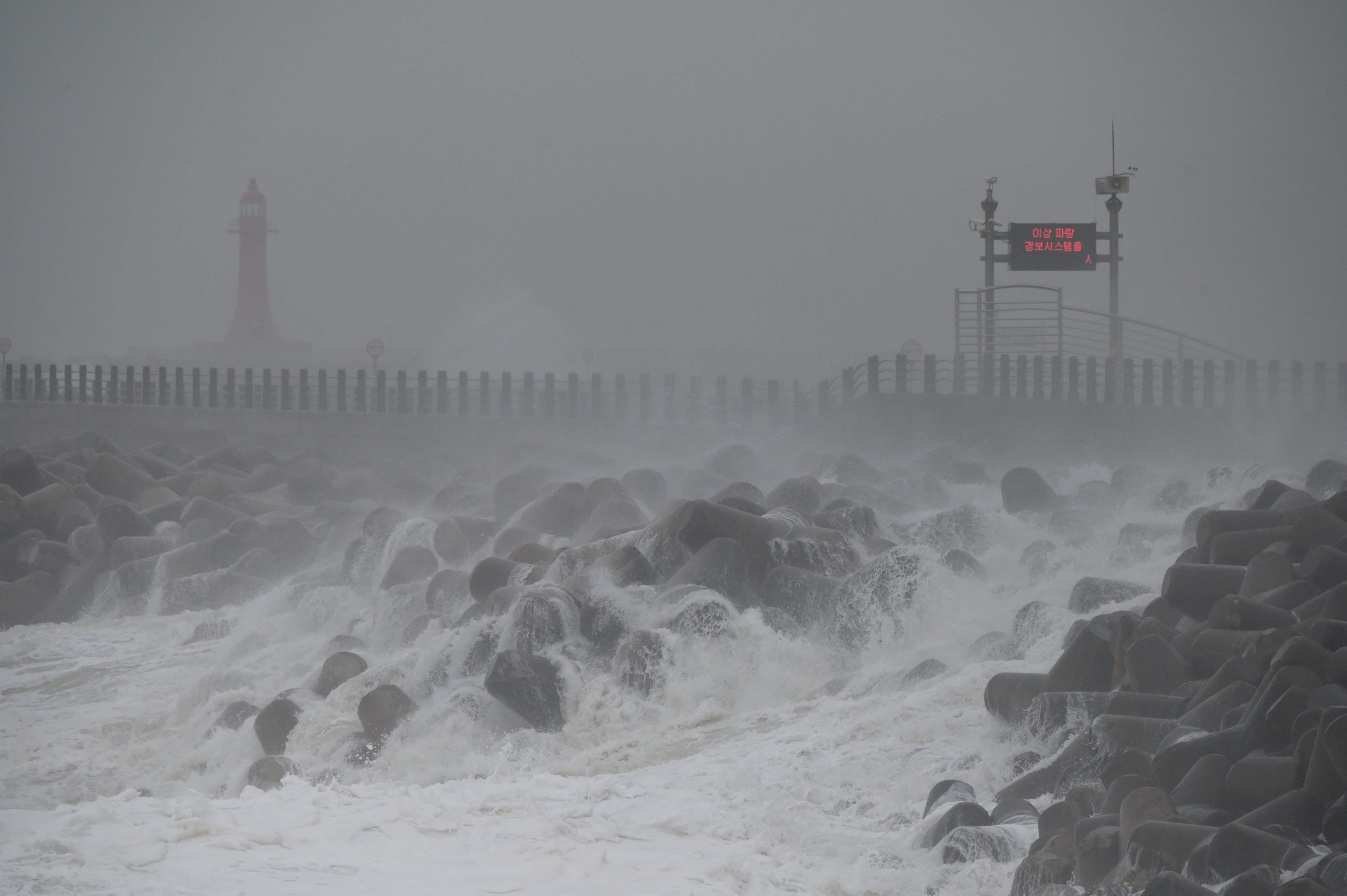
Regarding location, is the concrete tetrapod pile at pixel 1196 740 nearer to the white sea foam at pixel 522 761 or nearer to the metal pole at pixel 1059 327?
the white sea foam at pixel 522 761

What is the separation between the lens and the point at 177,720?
32.1 feet

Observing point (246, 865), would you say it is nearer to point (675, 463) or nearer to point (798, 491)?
point (798, 491)

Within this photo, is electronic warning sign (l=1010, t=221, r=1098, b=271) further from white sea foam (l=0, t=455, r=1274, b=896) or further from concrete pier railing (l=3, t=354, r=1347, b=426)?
white sea foam (l=0, t=455, r=1274, b=896)

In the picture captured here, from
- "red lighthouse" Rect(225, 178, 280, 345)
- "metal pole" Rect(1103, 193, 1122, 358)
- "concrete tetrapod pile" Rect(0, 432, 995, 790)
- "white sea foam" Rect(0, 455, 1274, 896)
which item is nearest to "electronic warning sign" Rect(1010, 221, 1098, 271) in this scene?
"metal pole" Rect(1103, 193, 1122, 358)

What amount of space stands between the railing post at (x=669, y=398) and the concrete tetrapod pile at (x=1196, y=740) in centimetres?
1747

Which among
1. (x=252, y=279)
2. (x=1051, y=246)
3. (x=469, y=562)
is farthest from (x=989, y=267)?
(x=252, y=279)

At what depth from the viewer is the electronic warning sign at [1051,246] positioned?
21688 mm

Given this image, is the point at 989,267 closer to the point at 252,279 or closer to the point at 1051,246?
the point at 1051,246

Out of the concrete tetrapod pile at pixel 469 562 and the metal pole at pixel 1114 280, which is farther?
the metal pole at pixel 1114 280

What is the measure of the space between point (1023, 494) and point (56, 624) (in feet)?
32.3

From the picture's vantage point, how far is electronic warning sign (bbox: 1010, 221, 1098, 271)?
21.7m

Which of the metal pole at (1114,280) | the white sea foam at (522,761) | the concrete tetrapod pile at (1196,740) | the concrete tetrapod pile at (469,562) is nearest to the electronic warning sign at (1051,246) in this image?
the metal pole at (1114,280)

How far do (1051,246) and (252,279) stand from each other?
4525 centimetres

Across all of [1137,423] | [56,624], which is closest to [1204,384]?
[1137,423]
